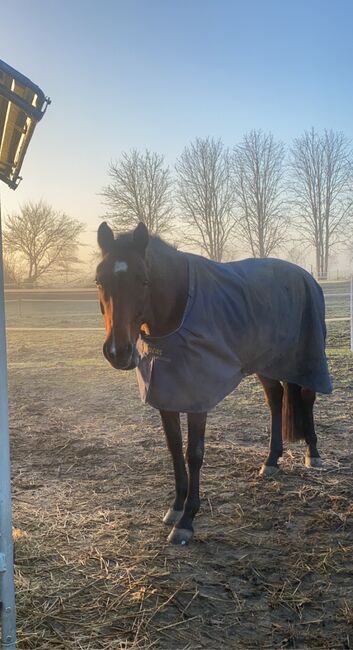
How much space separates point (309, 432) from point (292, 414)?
190 mm

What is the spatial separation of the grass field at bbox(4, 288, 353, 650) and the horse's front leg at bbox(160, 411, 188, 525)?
0.11 meters

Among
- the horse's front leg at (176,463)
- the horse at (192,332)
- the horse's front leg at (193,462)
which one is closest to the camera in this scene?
the horse at (192,332)

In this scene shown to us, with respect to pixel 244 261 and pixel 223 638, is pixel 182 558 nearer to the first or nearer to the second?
pixel 223 638

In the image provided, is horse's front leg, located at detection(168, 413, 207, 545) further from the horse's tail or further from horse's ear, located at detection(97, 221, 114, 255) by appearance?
the horse's tail

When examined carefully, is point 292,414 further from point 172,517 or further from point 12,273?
point 12,273

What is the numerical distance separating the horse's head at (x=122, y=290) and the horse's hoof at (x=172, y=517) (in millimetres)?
1106

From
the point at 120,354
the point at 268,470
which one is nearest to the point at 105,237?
the point at 120,354

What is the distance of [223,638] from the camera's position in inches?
82.4

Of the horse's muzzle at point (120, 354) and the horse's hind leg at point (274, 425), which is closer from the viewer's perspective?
the horse's muzzle at point (120, 354)

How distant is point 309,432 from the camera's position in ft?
13.4

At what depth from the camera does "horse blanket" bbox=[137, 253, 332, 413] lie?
2.94 metres

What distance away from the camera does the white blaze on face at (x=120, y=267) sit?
8.57 ft

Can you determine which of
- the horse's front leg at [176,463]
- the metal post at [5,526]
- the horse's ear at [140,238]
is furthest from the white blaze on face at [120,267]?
the horse's front leg at [176,463]

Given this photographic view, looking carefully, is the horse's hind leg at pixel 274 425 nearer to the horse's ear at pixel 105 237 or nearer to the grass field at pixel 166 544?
the grass field at pixel 166 544
